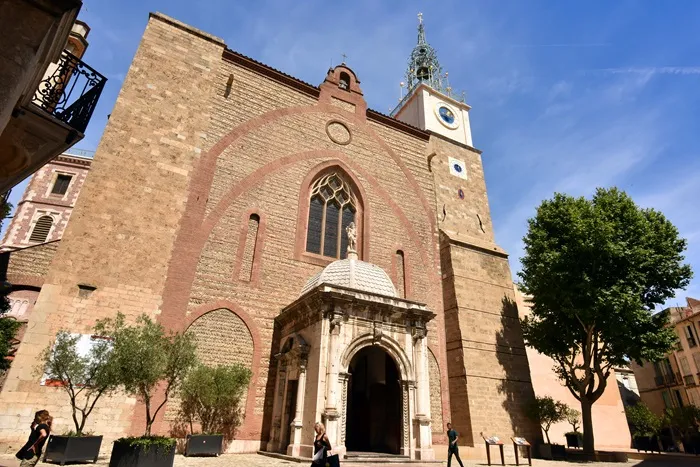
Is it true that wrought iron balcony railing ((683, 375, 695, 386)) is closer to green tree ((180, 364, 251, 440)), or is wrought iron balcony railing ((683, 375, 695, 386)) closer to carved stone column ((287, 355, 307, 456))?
carved stone column ((287, 355, 307, 456))

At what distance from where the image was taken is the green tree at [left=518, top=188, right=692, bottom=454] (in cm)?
1443

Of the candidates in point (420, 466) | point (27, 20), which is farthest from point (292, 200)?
point (27, 20)

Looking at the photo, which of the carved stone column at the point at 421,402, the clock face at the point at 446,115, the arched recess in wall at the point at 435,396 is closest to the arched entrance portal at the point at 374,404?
the carved stone column at the point at 421,402

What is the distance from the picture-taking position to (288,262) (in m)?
14.5

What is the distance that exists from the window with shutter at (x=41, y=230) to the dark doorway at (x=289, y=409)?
21895 millimetres

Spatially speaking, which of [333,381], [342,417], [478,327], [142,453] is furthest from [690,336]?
[142,453]

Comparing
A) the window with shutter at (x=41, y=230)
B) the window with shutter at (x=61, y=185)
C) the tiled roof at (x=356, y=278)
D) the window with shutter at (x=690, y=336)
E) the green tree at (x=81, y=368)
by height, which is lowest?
the green tree at (x=81, y=368)

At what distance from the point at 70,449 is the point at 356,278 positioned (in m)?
7.73

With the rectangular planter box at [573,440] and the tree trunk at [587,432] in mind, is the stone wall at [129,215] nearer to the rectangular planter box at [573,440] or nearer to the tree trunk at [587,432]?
the tree trunk at [587,432]

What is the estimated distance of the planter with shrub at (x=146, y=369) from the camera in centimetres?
743

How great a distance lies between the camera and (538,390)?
69.4ft

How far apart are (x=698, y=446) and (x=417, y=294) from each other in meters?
20.4

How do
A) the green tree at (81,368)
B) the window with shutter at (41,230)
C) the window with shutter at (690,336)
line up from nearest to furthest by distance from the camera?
the green tree at (81,368) < the window with shutter at (41,230) < the window with shutter at (690,336)

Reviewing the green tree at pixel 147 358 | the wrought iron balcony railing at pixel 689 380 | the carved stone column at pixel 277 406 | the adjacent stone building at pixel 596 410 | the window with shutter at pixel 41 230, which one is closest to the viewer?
the green tree at pixel 147 358
